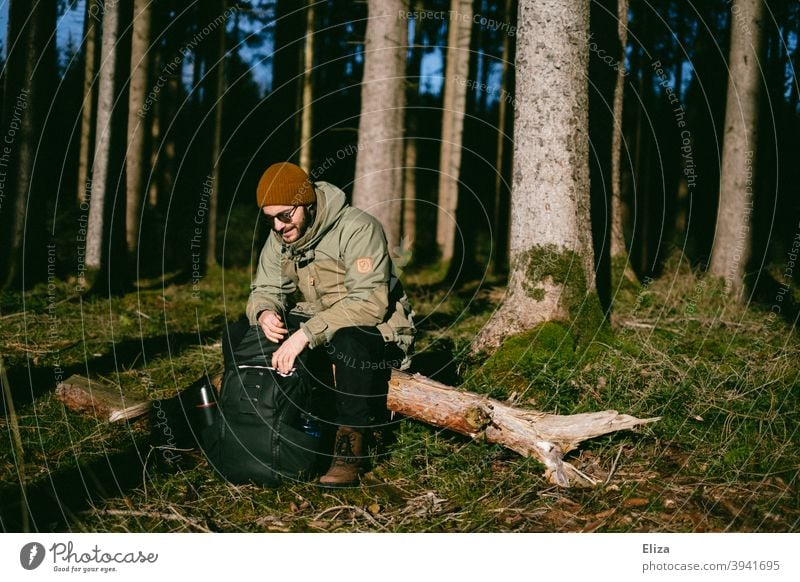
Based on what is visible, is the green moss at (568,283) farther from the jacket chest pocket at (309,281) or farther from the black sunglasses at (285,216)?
the black sunglasses at (285,216)

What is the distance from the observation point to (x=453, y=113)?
13680mm

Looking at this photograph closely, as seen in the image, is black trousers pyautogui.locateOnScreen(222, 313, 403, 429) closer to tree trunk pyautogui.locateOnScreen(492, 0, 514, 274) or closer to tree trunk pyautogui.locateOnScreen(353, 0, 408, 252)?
tree trunk pyautogui.locateOnScreen(353, 0, 408, 252)

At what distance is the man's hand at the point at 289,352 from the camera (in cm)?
391

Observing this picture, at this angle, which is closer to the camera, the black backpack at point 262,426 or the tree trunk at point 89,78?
the black backpack at point 262,426

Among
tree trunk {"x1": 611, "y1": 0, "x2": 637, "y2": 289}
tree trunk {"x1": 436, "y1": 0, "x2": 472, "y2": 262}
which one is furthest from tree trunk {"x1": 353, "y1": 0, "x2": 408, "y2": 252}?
tree trunk {"x1": 611, "y1": 0, "x2": 637, "y2": 289}

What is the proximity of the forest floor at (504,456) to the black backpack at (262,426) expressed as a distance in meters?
0.11

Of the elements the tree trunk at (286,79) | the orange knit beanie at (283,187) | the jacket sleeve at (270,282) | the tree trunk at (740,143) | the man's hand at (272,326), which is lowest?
the man's hand at (272,326)

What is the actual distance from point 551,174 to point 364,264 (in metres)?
1.90

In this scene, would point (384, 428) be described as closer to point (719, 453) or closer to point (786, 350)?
point (719, 453)

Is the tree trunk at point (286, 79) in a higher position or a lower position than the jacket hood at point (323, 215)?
higher

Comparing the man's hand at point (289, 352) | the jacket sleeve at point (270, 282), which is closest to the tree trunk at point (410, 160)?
the jacket sleeve at point (270, 282)

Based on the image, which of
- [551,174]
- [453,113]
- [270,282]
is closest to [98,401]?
[270,282]
